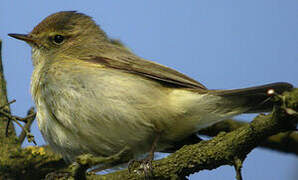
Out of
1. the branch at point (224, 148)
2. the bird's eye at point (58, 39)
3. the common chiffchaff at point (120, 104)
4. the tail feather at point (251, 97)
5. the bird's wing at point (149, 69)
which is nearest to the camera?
the branch at point (224, 148)

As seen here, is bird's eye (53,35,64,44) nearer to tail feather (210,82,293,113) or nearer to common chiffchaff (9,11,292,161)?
common chiffchaff (9,11,292,161)

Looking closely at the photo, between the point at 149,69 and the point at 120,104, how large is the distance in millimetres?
684

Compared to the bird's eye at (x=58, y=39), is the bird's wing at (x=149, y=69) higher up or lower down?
lower down

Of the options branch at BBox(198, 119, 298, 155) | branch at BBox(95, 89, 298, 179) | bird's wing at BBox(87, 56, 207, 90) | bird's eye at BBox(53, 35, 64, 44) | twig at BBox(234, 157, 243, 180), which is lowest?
twig at BBox(234, 157, 243, 180)

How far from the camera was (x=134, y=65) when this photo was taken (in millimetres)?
4809

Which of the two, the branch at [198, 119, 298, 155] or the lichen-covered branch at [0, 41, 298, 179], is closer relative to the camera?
the lichen-covered branch at [0, 41, 298, 179]

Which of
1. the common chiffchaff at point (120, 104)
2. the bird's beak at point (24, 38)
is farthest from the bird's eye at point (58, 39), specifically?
the common chiffchaff at point (120, 104)

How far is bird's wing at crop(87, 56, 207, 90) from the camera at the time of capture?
4551 mm

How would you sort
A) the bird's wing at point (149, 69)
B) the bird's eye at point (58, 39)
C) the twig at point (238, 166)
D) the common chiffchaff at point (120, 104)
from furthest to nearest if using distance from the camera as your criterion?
the bird's eye at point (58, 39) → the bird's wing at point (149, 69) → the common chiffchaff at point (120, 104) → the twig at point (238, 166)

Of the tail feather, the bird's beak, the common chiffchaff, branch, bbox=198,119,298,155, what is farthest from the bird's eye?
branch, bbox=198,119,298,155

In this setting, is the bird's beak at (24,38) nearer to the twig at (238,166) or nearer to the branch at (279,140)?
the branch at (279,140)

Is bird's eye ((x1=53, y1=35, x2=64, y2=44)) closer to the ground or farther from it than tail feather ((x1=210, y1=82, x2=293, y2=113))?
farther from it

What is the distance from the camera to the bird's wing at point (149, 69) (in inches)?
179

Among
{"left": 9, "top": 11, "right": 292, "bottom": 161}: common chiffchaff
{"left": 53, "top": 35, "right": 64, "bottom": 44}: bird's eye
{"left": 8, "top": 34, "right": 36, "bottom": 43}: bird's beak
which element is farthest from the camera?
{"left": 53, "top": 35, "right": 64, "bottom": 44}: bird's eye
